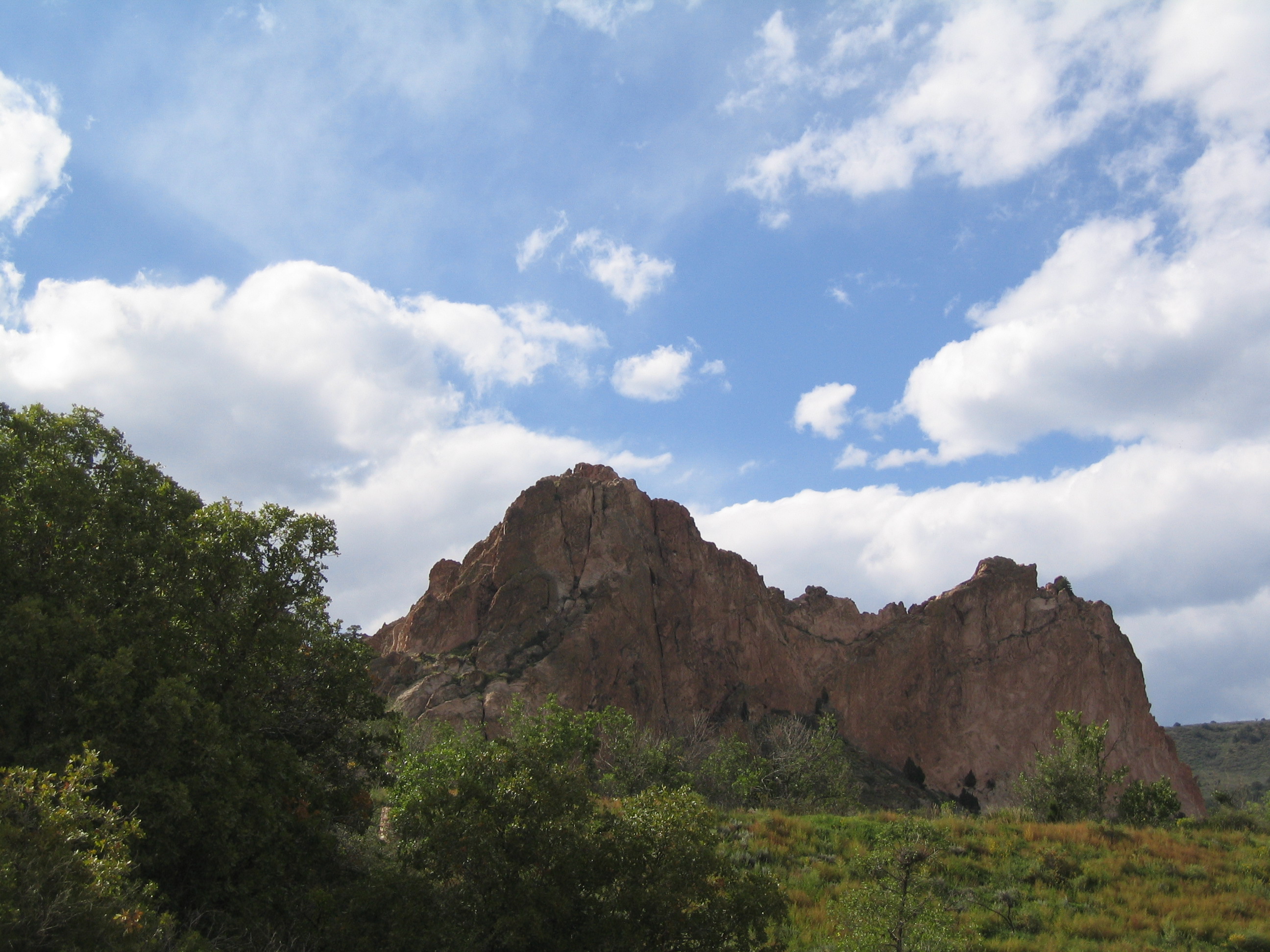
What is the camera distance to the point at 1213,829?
33.2 metres

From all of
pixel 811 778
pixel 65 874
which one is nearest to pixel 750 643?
pixel 811 778

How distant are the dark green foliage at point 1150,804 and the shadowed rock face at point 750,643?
44.1 meters

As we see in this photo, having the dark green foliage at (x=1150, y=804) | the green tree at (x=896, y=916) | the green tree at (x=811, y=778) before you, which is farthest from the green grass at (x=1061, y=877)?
the green tree at (x=811, y=778)

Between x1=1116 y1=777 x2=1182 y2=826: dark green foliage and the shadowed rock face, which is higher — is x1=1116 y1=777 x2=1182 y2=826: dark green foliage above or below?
below

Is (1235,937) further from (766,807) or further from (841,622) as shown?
(841,622)

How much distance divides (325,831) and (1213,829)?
34.3 meters

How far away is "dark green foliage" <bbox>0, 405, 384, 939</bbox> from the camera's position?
1212 centimetres

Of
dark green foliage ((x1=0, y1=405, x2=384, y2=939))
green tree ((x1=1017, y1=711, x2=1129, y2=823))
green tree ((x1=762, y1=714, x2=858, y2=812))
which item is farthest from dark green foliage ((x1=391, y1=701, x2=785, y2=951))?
green tree ((x1=1017, y1=711, x2=1129, y2=823))

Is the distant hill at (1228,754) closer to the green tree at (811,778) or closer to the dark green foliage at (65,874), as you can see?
the green tree at (811,778)

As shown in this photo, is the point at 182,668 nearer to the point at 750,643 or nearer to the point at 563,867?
the point at 563,867

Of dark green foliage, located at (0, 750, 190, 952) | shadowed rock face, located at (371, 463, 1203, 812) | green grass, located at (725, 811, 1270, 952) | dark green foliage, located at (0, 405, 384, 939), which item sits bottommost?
green grass, located at (725, 811, 1270, 952)

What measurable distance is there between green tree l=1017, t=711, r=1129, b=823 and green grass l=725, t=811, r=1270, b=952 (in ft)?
27.5

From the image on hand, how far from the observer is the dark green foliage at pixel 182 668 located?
1212 cm

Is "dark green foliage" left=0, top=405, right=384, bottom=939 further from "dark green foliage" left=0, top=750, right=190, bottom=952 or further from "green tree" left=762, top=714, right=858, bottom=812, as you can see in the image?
"green tree" left=762, top=714, right=858, bottom=812
